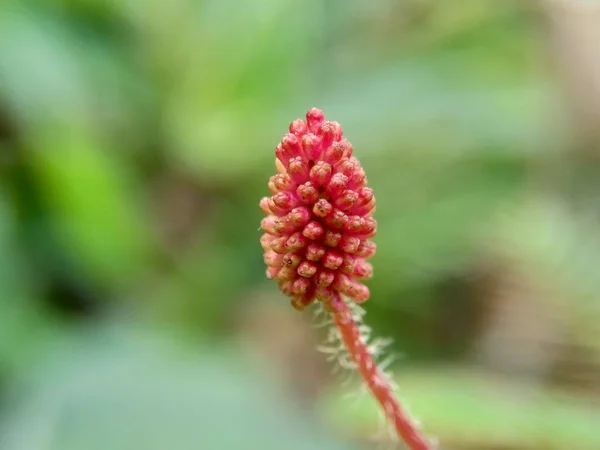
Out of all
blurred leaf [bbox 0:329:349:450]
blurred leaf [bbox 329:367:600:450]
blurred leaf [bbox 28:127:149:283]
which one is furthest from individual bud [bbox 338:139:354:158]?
blurred leaf [bbox 28:127:149:283]

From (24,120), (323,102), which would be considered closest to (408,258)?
(323,102)

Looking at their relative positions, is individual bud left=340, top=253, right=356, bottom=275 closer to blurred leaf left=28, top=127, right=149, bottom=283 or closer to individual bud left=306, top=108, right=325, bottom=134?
individual bud left=306, top=108, right=325, bottom=134

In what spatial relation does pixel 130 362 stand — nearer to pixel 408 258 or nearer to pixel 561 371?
pixel 408 258

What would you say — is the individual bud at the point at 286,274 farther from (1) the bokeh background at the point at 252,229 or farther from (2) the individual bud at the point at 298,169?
(1) the bokeh background at the point at 252,229

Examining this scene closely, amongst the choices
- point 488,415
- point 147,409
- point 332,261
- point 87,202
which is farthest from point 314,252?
point 87,202

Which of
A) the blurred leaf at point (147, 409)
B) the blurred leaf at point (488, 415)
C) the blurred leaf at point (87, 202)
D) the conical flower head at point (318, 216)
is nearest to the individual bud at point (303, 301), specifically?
the conical flower head at point (318, 216)
